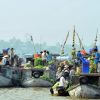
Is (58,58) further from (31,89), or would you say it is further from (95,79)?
(95,79)

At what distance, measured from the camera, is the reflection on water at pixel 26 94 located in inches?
1350

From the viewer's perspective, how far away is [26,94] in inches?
1453

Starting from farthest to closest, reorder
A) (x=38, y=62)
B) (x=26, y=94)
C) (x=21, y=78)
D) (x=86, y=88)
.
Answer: (x=38, y=62)
(x=21, y=78)
(x=26, y=94)
(x=86, y=88)

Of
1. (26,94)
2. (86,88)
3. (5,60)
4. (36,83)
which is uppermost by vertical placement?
(5,60)

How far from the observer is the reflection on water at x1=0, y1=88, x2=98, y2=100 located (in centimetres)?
3428

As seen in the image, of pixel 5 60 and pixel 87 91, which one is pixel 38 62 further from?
pixel 87 91

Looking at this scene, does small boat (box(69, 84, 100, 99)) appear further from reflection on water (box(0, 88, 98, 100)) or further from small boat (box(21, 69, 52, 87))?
small boat (box(21, 69, 52, 87))

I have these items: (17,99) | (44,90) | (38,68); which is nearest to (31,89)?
(44,90)

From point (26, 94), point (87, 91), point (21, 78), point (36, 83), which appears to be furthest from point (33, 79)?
point (87, 91)

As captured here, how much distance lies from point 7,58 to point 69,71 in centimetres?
756

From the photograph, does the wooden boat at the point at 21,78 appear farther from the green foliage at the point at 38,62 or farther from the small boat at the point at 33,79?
the green foliage at the point at 38,62

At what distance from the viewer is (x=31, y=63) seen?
47781 mm

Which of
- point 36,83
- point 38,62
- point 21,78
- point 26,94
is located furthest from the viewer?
point 38,62

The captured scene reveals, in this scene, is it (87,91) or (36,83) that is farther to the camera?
(36,83)
